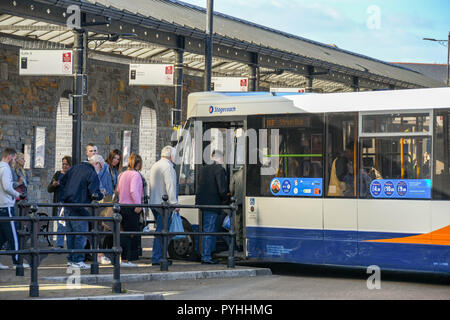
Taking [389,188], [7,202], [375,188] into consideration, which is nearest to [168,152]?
[7,202]

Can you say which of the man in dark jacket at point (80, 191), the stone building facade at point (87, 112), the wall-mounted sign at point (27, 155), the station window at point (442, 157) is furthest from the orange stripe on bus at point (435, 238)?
the wall-mounted sign at point (27, 155)

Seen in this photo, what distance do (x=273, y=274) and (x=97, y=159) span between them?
325 cm

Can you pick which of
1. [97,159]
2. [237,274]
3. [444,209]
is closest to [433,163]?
[444,209]

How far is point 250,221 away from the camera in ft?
48.6

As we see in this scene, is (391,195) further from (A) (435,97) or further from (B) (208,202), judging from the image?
(B) (208,202)

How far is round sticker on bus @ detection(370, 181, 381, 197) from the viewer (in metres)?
13.6

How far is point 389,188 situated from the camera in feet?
44.3

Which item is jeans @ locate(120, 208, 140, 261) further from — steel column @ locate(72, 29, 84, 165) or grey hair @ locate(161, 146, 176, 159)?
steel column @ locate(72, 29, 84, 165)

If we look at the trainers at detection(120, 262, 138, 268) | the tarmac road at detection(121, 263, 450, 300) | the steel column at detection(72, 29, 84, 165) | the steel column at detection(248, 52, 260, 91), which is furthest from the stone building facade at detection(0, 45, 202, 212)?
the tarmac road at detection(121, 263, 450, 300)

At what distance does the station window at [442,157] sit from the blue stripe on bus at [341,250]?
0.76 meters

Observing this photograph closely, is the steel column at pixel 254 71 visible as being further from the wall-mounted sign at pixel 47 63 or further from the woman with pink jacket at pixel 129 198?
the woman with pink jacket at pixel 129 198

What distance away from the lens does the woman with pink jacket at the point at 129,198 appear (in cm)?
1462

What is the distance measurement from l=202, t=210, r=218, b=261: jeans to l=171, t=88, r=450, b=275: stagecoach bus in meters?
0.52

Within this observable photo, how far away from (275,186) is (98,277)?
3.36 m
